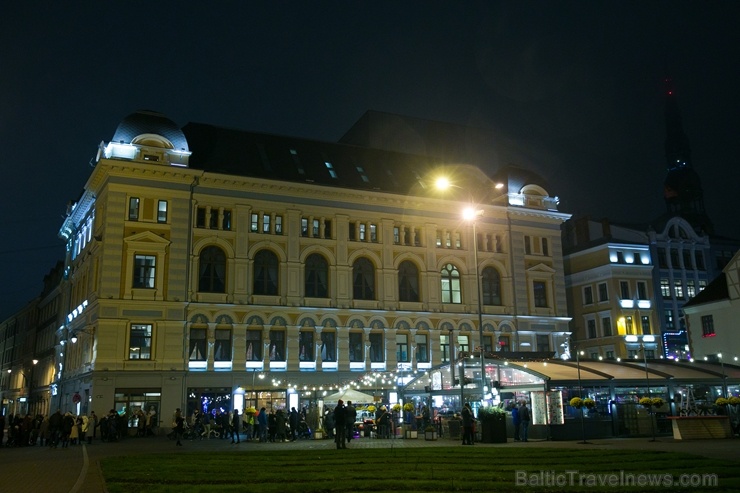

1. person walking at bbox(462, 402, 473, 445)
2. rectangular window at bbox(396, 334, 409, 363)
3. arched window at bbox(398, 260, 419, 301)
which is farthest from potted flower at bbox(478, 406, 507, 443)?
arched window at bbox(398, 260, 419, 301)

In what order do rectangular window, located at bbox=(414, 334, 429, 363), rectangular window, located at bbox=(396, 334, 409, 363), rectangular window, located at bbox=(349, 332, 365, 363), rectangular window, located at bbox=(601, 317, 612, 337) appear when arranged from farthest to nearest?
1. rectangular window, located at bbox=(601, 317, 612, 337)
2. rectangular window, located at bbox=(414, 334, 429, 363)
3. rectangular window, located at bbox=(396, 334, 409, 363)
4. rectangular window, located at bbox=(349, 332, 365, 363)

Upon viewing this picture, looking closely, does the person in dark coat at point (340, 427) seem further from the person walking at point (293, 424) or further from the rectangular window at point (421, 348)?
the rectangular window at point (421, 348)

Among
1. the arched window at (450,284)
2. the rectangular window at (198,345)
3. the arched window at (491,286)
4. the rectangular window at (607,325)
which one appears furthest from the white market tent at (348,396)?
the rectangular window at (607,325)

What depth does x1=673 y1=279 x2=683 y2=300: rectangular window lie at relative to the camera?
71312 mm

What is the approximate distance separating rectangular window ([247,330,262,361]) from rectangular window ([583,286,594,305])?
112 feet

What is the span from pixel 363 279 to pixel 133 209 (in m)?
18.2

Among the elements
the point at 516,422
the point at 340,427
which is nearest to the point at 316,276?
the point at 516,422

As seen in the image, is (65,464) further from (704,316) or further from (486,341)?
(704,316)

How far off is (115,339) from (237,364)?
27.6 feet

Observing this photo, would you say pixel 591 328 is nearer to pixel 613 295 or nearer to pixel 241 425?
pixel 613 295

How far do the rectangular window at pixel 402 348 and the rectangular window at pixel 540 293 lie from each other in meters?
13.3

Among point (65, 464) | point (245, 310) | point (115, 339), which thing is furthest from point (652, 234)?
point (65, 464)

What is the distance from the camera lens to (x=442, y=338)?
5928cm

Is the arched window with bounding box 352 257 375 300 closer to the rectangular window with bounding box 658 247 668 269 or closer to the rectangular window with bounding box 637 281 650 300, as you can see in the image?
the rectangular window with bounding box 637 281 650 300
